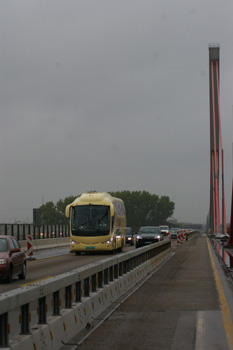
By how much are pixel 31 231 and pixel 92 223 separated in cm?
1691

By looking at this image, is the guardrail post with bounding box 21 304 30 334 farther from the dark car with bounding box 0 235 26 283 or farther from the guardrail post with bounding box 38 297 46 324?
the dark car with bounding box 0 235 26 283

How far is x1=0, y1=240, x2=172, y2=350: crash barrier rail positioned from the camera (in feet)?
21.8

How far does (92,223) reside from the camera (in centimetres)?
3697

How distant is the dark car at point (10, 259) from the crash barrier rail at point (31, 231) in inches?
889

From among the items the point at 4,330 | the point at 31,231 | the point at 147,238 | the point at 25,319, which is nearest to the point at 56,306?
the point at 25,319

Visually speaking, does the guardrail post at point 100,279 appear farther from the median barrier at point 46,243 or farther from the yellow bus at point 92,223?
the median barrier at point 46,243

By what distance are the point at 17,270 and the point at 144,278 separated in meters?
3.91

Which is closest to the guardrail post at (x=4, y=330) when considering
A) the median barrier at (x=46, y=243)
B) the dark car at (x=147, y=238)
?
the median barrier at (x=46, y=243)

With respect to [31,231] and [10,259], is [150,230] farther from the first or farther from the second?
[10,259]

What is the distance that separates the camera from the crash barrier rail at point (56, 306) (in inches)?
262

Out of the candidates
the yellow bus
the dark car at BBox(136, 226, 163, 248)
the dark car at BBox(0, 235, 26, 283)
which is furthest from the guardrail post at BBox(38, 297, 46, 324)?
the dark car at BBox(136, 226, 163, 248)

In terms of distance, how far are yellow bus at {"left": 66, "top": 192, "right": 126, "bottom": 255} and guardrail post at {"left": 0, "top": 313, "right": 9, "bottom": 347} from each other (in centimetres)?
3042

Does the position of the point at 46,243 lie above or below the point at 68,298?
below

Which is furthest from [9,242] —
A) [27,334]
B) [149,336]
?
[27,334]
